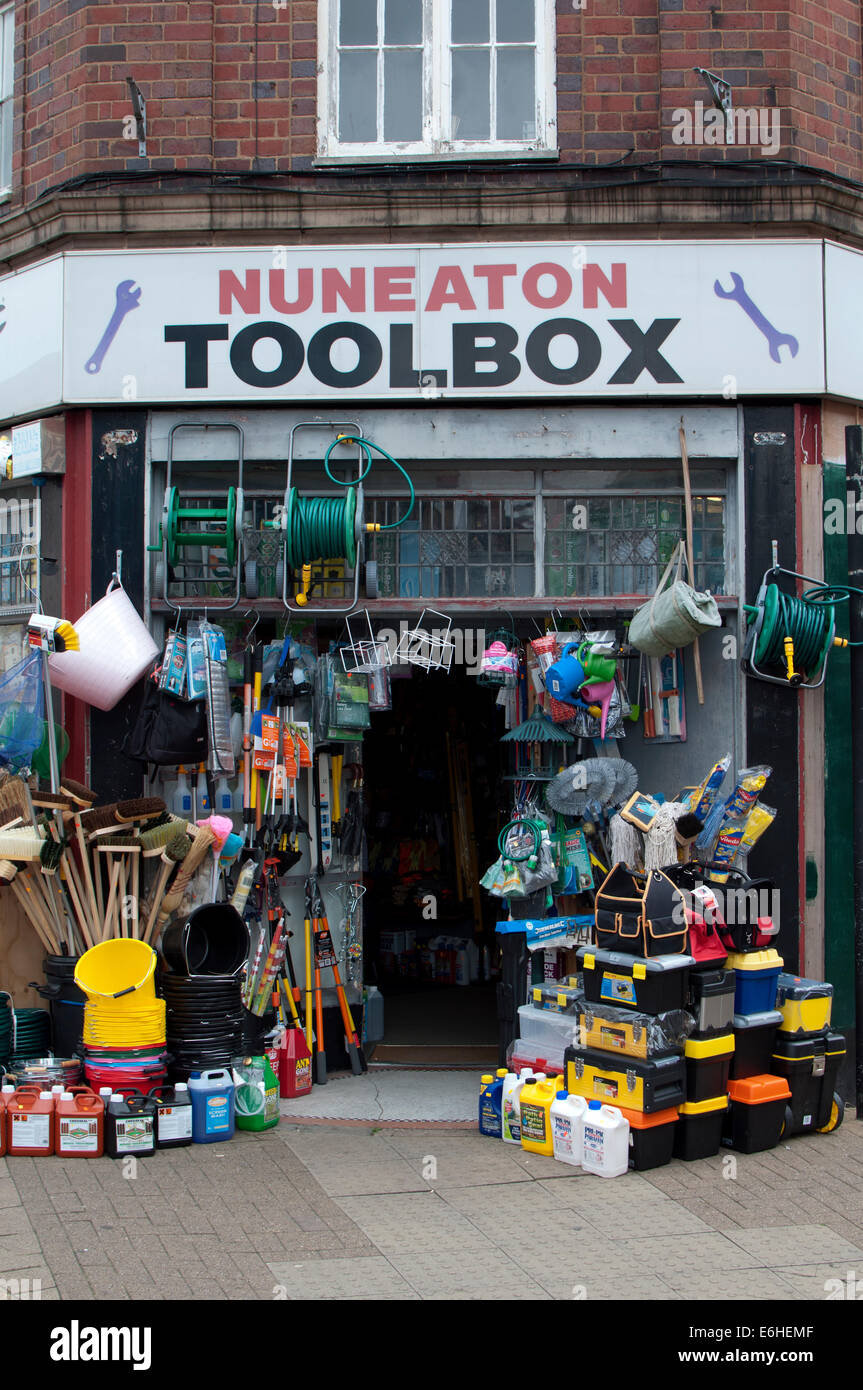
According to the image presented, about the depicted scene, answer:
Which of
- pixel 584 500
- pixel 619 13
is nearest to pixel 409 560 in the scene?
pixel 584 500

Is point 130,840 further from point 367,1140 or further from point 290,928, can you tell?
point 367,1140

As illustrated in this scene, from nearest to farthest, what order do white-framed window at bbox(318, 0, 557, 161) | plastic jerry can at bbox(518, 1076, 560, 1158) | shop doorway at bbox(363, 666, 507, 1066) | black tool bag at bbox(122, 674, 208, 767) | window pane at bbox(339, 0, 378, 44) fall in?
plastic jerry can at bbox(518, 1076, 560, 1158) → black tool bag at bbox(122, 674, 208, 767) → white-framed window at bbox(318, 0, 557, 161) → window pane at bbox(339, 0, 378, 44) → shop doorway at bbox(363, 666, 507, 1066)

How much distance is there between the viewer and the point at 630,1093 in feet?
22.0

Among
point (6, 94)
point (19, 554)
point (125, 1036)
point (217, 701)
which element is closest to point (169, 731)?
point (217, 701)

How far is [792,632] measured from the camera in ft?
26.1

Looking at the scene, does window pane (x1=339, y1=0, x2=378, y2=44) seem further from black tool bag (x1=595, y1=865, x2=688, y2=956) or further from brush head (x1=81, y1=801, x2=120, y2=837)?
black tool bag (x1=595, y1=865, x2=688, y2=956)

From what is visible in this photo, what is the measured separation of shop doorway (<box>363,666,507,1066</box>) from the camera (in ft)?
37.4

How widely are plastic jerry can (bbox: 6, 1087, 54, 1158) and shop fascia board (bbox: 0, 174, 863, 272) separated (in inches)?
211

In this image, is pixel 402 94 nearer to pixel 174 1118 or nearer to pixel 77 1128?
pixel 174 1118

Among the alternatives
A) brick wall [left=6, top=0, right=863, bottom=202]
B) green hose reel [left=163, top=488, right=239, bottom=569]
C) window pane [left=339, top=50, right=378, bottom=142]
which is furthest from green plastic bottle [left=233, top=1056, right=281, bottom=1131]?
window pane [left=339, top=50, right=378, bottom=142]

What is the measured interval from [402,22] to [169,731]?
5002 millimetres

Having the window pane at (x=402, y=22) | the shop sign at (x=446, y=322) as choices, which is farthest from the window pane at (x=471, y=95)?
the shop sign at (x=446, y=322)

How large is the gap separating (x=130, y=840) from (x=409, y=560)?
2546 millimetres

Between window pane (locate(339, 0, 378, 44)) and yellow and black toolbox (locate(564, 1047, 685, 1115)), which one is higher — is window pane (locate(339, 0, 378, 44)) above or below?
above
